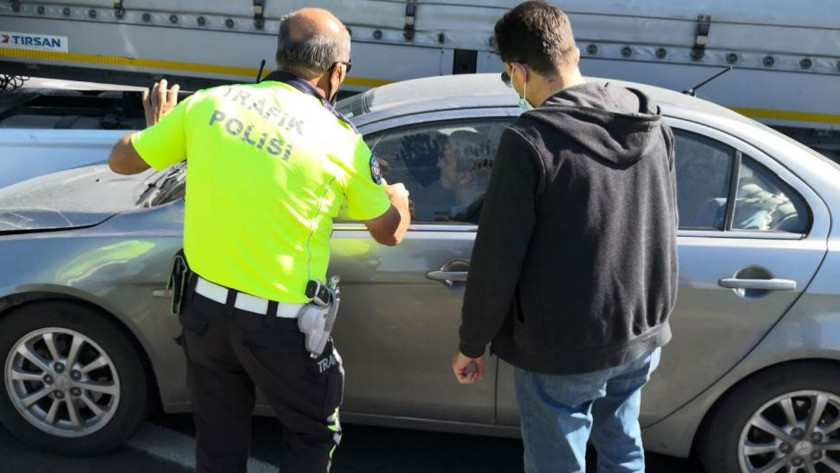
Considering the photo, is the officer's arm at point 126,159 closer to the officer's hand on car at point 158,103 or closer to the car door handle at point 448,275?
the officer's hand on car at point 158,103

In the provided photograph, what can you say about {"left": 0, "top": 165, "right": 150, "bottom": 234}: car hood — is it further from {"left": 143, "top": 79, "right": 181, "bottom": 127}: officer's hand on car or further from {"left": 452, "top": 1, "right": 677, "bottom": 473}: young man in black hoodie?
{"left": 452, "top": 1, "right": 677, "bottom": 473}: young man in black hoodie

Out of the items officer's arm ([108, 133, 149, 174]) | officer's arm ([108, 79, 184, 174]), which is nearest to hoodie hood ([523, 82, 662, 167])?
officer's arm ([108, 79, 184, 174])

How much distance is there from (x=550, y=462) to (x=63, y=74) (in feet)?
21.6

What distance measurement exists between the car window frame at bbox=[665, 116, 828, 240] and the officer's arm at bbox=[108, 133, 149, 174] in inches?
71.4

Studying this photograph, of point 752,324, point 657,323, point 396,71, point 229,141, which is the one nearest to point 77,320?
point 229,141

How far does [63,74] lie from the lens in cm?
756

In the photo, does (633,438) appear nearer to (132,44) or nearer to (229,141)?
(229,141)

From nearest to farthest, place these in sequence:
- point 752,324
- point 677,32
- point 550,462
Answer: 1. point 550,462
2. point 752,324
3. point 677,32

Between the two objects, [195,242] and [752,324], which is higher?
[195,242]

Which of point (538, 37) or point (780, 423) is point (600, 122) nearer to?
point (538, 37)

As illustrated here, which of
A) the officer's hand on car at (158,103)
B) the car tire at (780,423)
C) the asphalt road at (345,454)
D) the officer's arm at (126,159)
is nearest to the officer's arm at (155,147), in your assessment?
the officer's arm at (126,159)

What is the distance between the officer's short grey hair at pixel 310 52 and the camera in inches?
92.7

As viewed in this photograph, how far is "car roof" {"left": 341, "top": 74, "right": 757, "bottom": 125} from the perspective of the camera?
318 centimetres

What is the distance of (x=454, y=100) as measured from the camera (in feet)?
10.5
